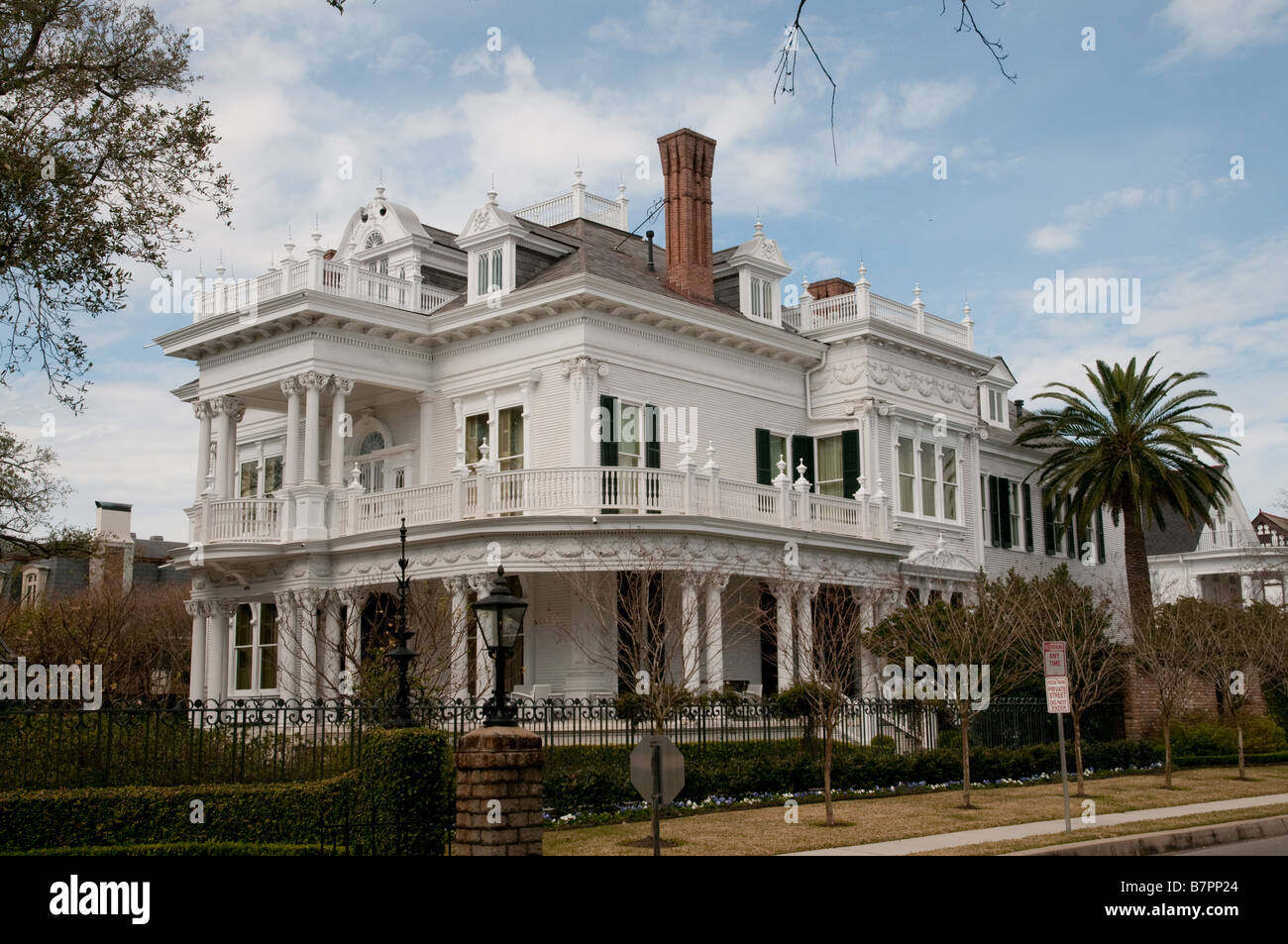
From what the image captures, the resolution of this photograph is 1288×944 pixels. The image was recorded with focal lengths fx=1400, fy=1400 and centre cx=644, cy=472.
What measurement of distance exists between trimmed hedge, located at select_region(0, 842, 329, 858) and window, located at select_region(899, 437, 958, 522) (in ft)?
80.0

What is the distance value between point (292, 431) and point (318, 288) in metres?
3.36

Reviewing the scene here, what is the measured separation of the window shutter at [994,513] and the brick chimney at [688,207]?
1261 cm

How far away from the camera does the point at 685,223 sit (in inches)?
1374

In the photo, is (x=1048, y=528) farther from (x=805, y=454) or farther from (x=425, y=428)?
(x=425, y=428)

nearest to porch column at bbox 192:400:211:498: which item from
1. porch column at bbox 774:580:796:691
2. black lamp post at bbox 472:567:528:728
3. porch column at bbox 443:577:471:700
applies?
porch column at bbox 443:577:471:700

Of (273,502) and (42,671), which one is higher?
(273,502)

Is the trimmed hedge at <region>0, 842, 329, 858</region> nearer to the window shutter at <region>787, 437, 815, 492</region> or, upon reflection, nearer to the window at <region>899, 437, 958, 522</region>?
the window shutter at <region>787, 437, 815, 492</region>

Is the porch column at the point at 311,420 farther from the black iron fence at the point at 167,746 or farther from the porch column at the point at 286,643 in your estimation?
the black iron fence at the point at 167,746

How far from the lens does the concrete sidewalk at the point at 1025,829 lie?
18234mm

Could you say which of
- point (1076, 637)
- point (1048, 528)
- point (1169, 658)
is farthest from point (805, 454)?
point (1048, 528)
